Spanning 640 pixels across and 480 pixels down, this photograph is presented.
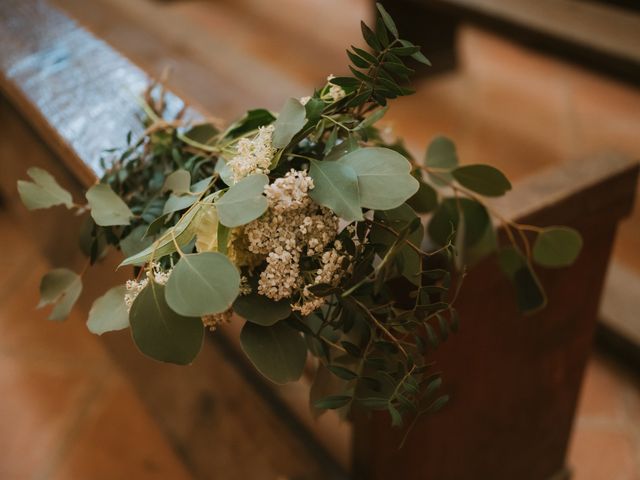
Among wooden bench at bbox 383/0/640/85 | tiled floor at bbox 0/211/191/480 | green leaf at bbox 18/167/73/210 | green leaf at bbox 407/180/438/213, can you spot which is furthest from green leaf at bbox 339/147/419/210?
wooden bench at bbox 383/0/640/85

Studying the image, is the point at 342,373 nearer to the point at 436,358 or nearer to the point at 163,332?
the point at 163,332

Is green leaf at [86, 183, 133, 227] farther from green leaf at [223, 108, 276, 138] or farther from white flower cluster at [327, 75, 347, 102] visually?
white flower cluster at [327, 75, 347, 102]

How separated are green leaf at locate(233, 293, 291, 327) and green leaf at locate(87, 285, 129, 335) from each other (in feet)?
0.37

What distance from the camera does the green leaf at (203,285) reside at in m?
0.56

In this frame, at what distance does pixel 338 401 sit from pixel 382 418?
40cm

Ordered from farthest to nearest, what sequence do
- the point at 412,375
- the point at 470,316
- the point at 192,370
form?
1. the point at 192,370
2. the point at 470,316
3. the point at 412,375

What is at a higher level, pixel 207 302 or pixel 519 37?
pixel 207 302

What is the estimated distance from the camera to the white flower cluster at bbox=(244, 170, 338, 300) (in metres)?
0.60

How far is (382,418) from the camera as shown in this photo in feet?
3.40

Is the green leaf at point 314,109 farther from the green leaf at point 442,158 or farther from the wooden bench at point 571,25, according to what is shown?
the wooden bench at point 571,25

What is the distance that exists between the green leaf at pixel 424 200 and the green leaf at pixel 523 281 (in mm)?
146

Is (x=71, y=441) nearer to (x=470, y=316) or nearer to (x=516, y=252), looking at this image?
(x=470, y=316)

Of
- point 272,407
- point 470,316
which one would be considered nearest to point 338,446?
point 272,407

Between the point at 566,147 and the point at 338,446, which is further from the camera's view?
the point at 566,147
